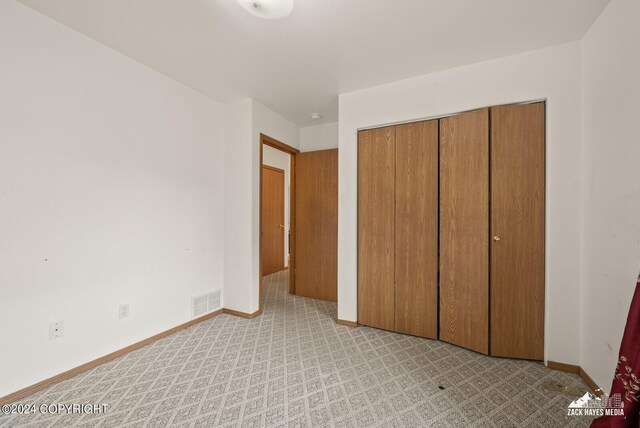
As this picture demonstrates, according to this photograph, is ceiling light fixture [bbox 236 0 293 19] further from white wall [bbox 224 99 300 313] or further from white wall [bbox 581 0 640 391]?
white wall [bbox 581 0 640 391]

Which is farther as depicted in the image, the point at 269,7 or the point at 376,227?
the point at 376,227

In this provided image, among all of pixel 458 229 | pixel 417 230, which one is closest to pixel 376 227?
pixel 417 230

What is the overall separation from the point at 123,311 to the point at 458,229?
3.06 m

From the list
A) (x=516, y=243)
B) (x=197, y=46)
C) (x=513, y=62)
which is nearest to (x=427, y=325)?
(x=516, y=243)

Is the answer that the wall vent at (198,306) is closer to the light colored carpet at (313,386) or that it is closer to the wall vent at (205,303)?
the wall vent at (205,303)

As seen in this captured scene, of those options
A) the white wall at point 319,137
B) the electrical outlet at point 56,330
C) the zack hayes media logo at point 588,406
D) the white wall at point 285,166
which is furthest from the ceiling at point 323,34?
the white wall at point 285,166

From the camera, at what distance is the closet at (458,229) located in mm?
2117

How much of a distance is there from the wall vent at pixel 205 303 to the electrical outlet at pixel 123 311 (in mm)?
654

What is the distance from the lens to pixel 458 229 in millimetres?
2359

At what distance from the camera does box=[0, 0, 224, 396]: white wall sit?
1691 mm

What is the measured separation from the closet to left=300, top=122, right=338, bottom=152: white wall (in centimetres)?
115

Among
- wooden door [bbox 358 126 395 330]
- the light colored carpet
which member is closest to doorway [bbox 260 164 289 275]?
the light colored carpet

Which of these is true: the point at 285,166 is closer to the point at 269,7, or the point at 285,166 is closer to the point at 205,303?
the point at 205,303

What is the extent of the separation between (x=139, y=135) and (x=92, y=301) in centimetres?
146
